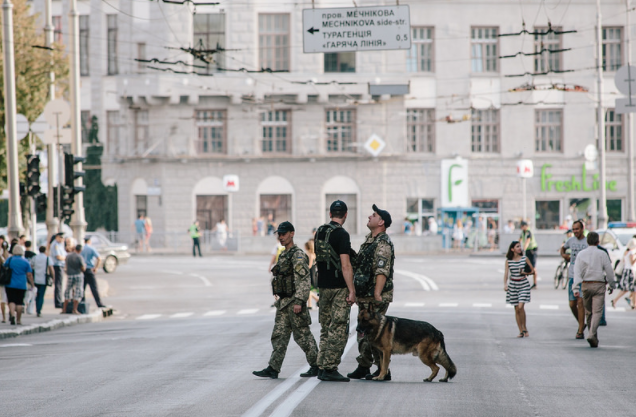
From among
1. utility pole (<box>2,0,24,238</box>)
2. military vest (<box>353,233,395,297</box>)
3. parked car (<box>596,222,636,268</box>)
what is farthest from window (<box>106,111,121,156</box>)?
military vest (<box>353,233,395,297</box>)

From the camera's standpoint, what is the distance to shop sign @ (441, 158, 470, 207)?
180 ft

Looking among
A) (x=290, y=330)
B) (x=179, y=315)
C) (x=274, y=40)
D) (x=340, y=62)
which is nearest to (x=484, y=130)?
(x=340, y=62)

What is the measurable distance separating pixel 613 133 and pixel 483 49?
29.0ft

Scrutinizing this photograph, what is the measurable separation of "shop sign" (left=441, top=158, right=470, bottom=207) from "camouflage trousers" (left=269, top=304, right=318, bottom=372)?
44.6 m

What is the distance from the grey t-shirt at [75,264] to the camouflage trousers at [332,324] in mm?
13215

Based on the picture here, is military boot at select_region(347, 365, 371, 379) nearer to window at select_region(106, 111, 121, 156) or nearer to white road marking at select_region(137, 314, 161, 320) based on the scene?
white road marking at select_region(137, 314, 161, 320)

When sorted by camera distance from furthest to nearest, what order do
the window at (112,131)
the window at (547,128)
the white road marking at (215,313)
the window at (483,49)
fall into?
the window at (112,131) < the window at (547,128) < the window at (483,49) < the white road marking at (215,313)

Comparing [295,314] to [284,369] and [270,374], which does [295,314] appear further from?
[284,369]

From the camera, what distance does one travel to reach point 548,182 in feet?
182

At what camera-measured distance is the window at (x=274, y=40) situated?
53688 millimetres

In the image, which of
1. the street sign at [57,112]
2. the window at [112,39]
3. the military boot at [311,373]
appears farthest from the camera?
the window at [112,39]

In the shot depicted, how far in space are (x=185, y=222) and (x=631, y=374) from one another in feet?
143

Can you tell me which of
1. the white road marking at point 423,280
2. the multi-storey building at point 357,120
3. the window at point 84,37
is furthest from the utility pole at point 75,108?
the window at point 84,37

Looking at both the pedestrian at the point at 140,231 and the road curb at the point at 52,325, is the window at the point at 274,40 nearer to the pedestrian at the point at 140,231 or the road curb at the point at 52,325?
the pedestrian at the point at 140,231
